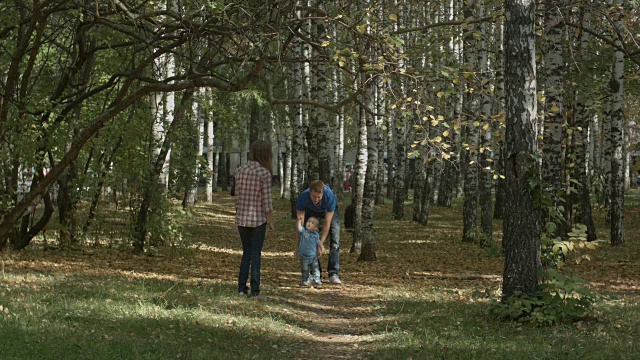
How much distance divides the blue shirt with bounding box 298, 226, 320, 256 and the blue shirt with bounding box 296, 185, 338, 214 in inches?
15.2

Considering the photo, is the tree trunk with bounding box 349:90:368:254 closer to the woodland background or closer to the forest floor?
the woodland background

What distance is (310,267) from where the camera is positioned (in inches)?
576

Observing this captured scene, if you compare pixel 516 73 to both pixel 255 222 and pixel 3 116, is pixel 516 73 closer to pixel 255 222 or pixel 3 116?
pixel 255 222

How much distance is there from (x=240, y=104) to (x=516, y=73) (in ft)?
129

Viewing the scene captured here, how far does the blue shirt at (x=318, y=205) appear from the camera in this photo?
14.2 meters

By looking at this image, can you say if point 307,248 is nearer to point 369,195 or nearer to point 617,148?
point 369,195

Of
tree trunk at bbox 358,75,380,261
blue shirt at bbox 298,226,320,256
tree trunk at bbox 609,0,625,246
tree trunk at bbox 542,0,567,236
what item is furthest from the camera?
tree trunk at bbox 609,0,625,246

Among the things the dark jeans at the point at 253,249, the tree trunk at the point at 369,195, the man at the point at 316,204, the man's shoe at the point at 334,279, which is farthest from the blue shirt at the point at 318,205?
the tree trunk at the point at 369,195

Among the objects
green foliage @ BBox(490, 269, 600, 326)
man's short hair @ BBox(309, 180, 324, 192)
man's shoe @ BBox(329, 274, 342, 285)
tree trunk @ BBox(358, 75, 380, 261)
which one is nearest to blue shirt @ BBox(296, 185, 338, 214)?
man's short hair @ BBox(309, 180, 324, 192)

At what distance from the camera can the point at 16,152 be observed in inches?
599

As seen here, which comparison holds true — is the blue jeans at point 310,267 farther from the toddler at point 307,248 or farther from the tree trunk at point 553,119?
the tree trunk at point 553,119

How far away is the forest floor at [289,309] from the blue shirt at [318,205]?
128cm

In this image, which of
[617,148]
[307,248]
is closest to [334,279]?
[307,248]

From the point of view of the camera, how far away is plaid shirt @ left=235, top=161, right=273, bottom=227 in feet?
37.8
